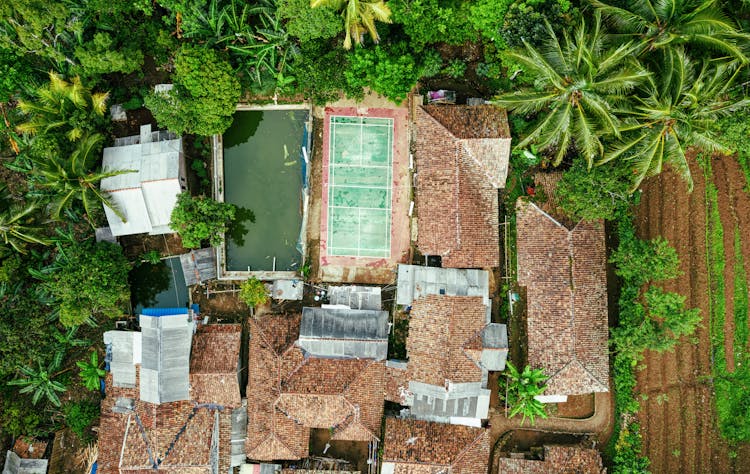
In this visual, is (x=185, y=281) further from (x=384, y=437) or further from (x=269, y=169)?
(x=384, y=437)

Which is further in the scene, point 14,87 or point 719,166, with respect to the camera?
point 719,166

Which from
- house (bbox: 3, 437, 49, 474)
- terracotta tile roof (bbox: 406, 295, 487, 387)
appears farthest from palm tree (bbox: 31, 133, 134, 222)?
terracotta tile roof (bbox: 406, 295, 487, 387)

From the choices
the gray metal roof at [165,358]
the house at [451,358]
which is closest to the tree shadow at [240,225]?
the gray metal roof at [165,358]

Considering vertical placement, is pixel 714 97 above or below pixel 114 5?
below

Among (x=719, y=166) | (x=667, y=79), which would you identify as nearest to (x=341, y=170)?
(x=667, y=79)

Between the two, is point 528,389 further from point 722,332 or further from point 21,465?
point 21,465

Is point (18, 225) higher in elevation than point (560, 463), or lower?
higher

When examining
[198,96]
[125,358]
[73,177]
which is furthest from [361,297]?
[73,177]
